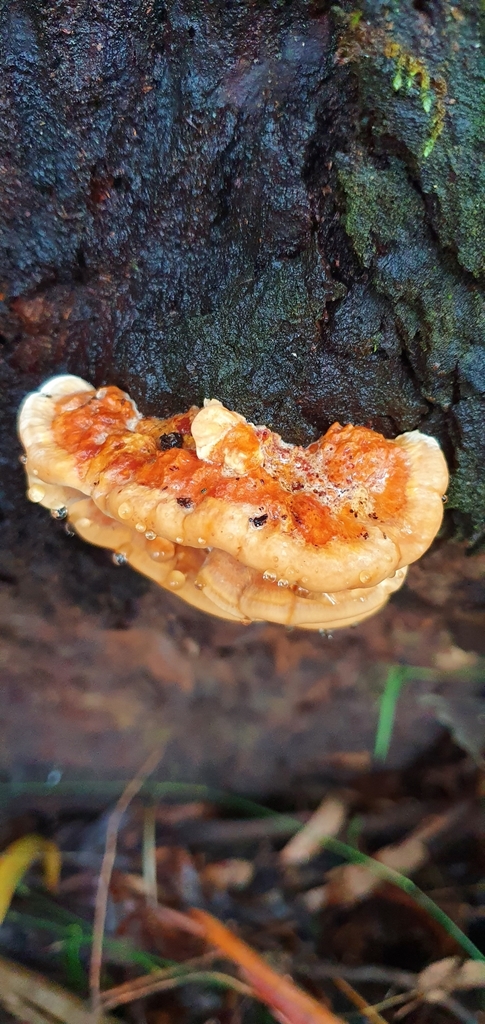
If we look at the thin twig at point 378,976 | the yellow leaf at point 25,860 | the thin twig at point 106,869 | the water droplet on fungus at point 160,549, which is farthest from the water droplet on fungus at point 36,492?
the thin twig at point 378,976

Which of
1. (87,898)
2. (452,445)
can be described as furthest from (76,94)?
(87,898)

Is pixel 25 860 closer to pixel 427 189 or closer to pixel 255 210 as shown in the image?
pixel 255 210

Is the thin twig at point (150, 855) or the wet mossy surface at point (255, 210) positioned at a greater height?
the wet mossy surface at point (255, 210)

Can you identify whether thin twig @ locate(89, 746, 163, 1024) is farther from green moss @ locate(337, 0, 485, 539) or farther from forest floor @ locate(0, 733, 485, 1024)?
green moss @ locate(337, 0, 485, 539)

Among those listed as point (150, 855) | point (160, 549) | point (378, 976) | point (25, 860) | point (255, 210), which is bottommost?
point (150, 855)

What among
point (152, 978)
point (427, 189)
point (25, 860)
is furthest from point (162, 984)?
point (427, 189)

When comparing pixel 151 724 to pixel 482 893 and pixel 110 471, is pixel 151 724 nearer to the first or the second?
pixel 482 893

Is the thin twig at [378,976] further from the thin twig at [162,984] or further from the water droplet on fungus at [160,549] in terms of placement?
the water droplet on fungus at [160,549]
